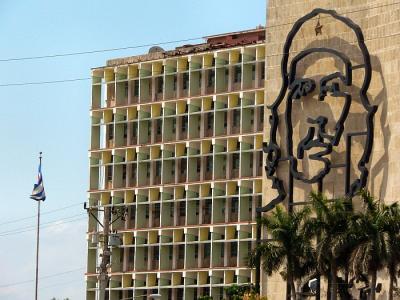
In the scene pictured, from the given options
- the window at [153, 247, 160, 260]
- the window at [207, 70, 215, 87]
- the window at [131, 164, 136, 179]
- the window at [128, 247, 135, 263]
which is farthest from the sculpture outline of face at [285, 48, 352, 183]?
the window at [128, 247, 135, 263]

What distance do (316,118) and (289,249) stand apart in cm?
1191

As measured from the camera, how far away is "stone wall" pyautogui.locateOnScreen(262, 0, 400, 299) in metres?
94.2

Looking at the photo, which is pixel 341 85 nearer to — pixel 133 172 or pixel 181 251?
pixel 181 251

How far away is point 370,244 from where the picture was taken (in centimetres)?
8212

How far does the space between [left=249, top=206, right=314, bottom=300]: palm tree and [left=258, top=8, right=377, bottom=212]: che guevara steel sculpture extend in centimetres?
572

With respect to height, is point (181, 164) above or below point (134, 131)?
below

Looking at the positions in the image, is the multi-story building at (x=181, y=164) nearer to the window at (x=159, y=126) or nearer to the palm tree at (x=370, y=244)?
the window at (x=159, y=126)

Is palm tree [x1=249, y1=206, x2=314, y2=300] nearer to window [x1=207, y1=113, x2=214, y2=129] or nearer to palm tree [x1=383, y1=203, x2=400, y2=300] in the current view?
palm tree [x1=383, y1=203, x2=400, y2=300]

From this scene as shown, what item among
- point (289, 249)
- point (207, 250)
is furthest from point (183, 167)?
point (289, 249)

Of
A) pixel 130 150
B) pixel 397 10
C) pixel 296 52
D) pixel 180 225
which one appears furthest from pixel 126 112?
pixel 397 10

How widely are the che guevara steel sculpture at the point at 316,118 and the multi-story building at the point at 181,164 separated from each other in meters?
18.7

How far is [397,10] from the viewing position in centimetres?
9462

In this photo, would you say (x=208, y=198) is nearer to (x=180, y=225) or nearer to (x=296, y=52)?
(x=180, y=225)

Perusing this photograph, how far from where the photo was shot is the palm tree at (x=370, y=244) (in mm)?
81812
